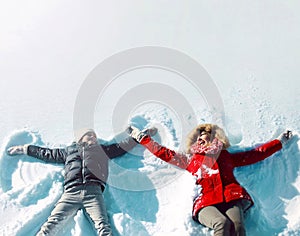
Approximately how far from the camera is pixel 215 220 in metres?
2.97

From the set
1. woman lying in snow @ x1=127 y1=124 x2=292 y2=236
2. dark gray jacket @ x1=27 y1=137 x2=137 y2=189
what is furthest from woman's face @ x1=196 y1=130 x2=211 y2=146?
dark gray jacket @ x1=27 y1=137 x2=137 y2=189

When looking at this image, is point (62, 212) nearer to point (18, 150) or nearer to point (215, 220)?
point (18, 150)

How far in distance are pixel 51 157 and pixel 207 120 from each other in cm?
148

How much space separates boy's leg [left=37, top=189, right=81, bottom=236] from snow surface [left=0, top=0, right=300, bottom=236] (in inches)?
2.8

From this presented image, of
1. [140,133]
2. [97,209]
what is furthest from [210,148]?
[97,209]

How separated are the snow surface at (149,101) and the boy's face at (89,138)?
16cm

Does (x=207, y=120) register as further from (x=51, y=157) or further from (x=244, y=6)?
(x=244, y=6)

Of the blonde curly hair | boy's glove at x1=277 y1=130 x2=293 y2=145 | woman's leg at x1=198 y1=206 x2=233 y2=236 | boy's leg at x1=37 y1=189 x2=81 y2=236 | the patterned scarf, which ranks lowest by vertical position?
woman's leg at x1=198 y1=206 x2=233 y2=236

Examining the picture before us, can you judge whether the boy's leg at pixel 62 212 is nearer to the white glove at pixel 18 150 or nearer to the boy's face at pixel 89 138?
the boy's face at pixel 89 138

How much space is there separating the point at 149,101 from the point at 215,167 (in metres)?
1.12

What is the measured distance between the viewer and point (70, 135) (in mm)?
3953

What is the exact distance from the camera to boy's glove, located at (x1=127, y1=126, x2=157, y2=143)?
378 cm

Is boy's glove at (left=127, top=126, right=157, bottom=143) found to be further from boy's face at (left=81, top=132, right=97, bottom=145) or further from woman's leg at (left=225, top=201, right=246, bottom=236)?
woman's leg at (left=225, top=201, right=246, bottom=236)

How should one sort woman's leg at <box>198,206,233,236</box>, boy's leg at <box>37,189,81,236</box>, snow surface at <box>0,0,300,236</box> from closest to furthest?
woman's leg at <box>198,206,233,236</box> < boy's leg at <box>37,189,81,236</box> < snow surface at <box>0,0,300,236</box>
